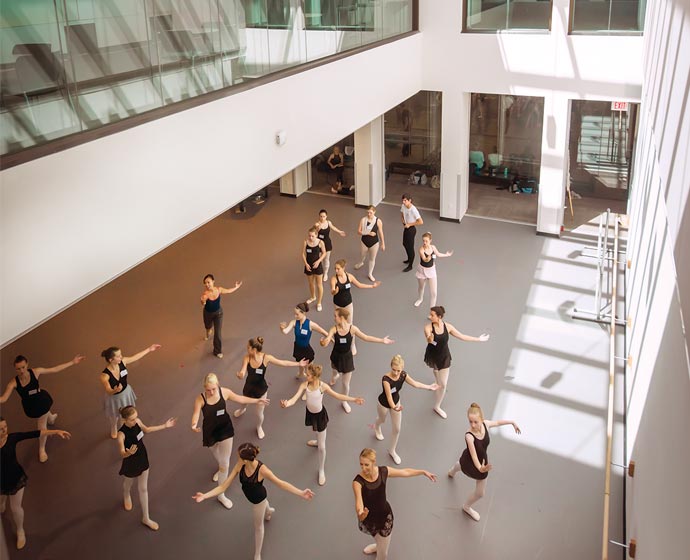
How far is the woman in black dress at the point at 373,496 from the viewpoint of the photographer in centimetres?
602

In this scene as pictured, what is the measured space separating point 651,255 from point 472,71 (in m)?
7.69

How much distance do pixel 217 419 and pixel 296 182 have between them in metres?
10.8

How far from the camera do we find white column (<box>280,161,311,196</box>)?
1728 cm

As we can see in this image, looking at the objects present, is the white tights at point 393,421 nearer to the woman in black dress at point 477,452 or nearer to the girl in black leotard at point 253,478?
the woman in black dress at point 477,452

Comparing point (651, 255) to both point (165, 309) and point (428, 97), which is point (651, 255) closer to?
point (165, 309)

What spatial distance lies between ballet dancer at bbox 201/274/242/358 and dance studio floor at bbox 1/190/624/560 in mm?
306

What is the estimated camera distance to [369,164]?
16.2 meters

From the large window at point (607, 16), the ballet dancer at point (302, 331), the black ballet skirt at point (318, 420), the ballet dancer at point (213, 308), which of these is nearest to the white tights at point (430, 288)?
the ballet dancer at point (302, 331)

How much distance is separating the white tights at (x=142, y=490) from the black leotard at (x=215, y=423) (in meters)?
0.71

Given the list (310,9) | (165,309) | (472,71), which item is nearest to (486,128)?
(472,71)

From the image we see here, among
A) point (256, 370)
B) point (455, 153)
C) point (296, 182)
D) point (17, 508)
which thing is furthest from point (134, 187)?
point (296, 182)

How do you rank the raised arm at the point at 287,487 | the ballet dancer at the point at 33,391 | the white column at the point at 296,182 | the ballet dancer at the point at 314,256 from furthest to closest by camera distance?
the white column at the point at 296,182 → the ballet dancer at the point at 314,256 → the ballet dancer at the point at 33,391 → the raised arm at the point at 287,487

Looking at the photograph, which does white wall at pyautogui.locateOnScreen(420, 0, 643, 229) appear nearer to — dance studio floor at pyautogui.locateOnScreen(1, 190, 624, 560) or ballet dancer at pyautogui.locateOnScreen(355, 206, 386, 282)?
dance studio floor at pyautogui.locateOnScreen(1, 190, 624, 560)

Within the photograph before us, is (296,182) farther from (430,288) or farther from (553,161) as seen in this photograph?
(430,288)
